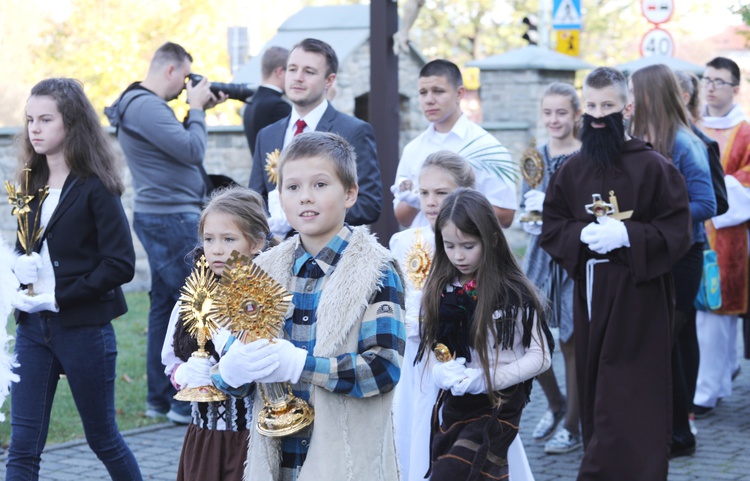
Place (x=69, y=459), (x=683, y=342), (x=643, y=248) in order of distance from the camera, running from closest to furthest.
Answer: (x=643, y=248), (x=69, y=459), (x=683, y=342)

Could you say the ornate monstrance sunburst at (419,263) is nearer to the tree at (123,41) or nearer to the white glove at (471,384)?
the white glove at (471,384)

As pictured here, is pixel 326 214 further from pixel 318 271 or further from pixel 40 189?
pixel 40 189

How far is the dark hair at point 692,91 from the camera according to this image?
7.79 m

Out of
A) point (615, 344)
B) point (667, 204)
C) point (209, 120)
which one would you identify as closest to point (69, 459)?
point (615, 344)

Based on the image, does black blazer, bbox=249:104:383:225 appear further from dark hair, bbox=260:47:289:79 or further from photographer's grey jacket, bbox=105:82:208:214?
dark hair, bbox=260:47:289:79

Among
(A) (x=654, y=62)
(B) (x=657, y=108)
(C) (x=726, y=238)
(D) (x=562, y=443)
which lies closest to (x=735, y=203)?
(C) (x=726, y=238)

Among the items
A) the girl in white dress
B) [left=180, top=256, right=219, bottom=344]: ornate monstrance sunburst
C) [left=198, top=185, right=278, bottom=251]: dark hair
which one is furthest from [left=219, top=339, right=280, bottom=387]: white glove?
the girl in white dress

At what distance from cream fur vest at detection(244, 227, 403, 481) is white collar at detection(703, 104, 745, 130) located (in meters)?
5.42

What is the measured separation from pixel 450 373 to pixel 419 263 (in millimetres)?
958

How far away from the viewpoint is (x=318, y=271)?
143 inches

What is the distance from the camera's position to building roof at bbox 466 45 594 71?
16.6 m

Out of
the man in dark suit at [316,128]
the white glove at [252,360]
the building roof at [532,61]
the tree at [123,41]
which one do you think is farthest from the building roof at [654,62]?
the white glove at [252,360]

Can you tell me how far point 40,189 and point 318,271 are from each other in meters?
2.16

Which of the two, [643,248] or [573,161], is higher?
[573,161]
